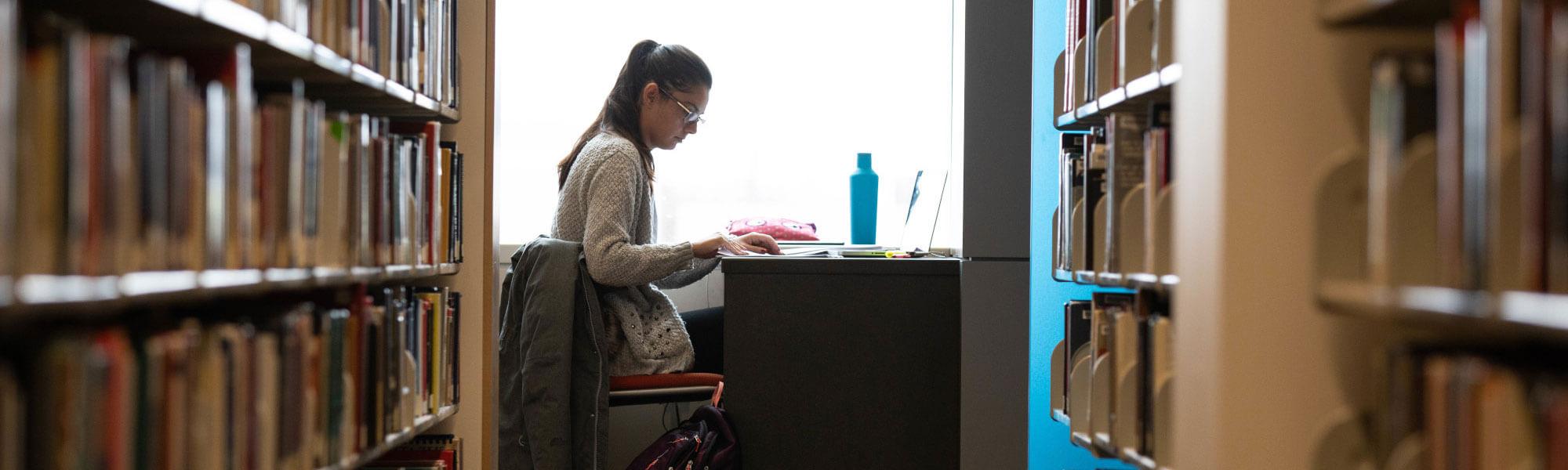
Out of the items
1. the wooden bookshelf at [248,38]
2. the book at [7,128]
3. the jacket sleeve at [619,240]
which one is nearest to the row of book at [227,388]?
the book at [7,128]

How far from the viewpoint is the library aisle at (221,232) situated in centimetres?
83

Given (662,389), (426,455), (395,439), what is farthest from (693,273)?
(395,439)

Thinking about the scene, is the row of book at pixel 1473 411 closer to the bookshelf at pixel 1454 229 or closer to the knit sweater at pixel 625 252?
the bookshelf at pixel 1454 229

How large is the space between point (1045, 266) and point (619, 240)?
897mm

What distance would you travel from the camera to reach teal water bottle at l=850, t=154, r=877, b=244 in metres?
3.09

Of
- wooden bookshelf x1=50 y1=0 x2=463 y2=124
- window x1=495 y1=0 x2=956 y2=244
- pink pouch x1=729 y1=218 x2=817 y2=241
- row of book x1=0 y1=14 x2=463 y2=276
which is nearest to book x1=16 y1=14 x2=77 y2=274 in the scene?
row of book x1=0 y1=14 x2=463 y2=276

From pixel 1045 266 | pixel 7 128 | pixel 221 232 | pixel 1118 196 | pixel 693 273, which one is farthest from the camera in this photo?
pixel 693 273

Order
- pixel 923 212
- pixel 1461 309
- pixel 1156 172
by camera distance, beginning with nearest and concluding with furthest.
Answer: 1. pixel 1461 309
2. pixel 1156 172
3. pixel 923 212

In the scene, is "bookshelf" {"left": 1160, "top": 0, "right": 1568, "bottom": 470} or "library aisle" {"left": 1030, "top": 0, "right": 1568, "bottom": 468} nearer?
"library aisle" {"left": 1030, "top": 0, "right": 1568, "bottom": 468}

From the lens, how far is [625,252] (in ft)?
7.72

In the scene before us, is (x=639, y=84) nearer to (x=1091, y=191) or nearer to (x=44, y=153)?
(x=1091, y=191)

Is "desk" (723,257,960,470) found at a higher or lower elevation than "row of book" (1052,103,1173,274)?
lower

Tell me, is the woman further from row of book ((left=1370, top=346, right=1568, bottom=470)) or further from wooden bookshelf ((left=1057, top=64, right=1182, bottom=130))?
row of book ((left=1370, top=346, right=1568, bottom=470))

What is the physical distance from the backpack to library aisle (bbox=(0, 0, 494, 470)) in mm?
533
